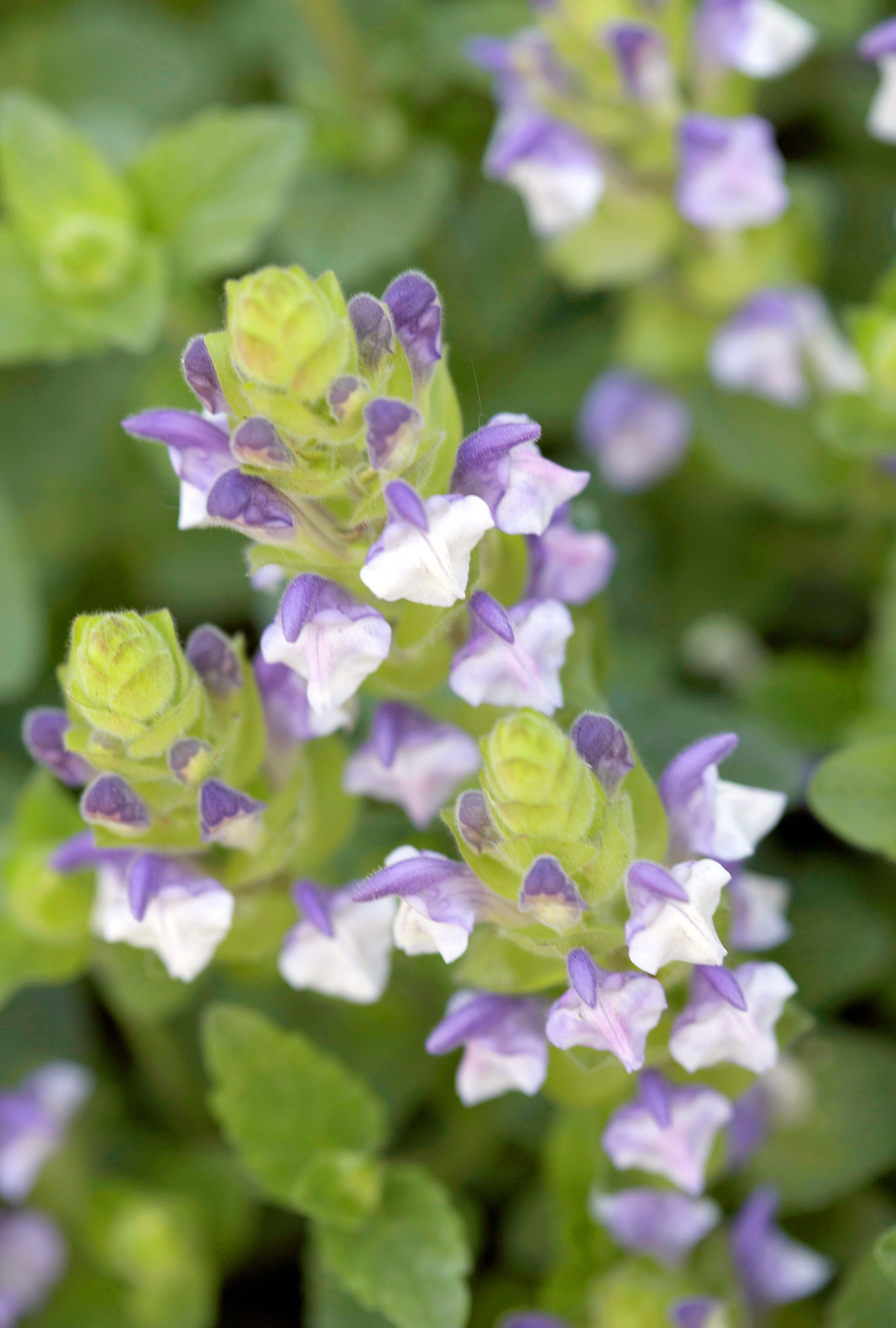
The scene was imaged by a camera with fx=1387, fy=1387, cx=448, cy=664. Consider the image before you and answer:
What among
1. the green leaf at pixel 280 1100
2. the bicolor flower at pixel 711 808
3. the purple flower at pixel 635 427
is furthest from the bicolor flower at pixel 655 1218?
the purple flower at pixel 635 427

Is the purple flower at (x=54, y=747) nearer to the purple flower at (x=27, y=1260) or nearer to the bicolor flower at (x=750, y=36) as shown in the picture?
the purple flower at (x=27, y=1260)

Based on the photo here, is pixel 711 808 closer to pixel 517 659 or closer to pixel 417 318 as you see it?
pixel 517 659

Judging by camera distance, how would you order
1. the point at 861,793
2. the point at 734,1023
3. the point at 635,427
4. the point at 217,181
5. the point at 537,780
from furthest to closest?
1. the point at 635,427
2. the point at 217,181
3. the point at 861,793
4. the point at 734,1023
5. the point at 537,780

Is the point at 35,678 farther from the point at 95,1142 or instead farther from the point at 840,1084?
the point at 840,1084

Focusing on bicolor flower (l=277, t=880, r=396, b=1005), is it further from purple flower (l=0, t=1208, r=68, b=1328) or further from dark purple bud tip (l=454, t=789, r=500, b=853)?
purple flower (l=0, t=1208, r=68, b=1328)

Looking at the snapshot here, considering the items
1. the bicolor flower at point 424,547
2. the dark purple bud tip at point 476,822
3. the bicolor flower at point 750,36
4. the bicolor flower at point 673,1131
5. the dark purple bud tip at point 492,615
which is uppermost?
the bicolor flower at point 750,36

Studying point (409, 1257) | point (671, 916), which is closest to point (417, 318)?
point (671, 916)

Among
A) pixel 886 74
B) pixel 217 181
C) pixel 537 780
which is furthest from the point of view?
pixel 217 181
